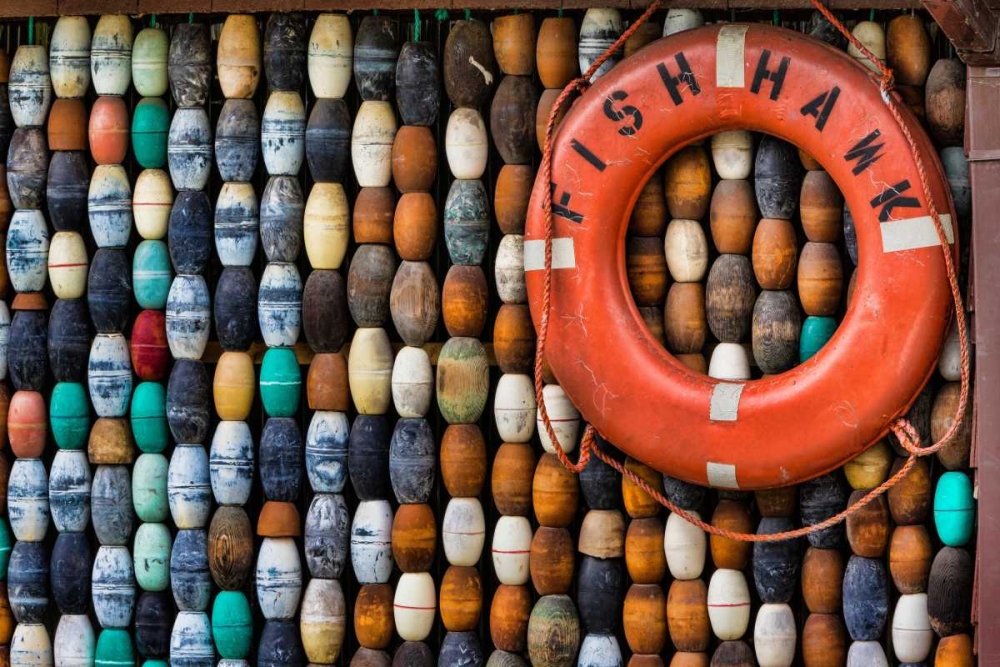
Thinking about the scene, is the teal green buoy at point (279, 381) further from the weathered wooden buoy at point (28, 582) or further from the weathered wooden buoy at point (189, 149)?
the weathered wooden buoy at point (28, 582)

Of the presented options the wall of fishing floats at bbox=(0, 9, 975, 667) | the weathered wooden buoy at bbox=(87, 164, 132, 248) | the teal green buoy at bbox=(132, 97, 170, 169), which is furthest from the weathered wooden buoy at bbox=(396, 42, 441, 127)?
the weathered wooden buoy at bbox=(87, 164, 132, 248)

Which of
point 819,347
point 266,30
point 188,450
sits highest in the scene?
point 266,30

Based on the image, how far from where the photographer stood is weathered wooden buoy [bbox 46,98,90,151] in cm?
336

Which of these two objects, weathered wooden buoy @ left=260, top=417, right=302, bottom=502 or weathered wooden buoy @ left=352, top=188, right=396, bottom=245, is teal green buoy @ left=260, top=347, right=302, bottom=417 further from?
weathered wooden buoy @ left=352, top=188, right=396, bottom=245

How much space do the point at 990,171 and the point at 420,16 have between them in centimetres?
115

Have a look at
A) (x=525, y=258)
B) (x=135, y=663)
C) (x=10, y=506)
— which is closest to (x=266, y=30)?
(x=525, y=258)

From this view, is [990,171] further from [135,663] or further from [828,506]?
[135,663]

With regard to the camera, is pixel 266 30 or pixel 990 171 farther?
pixel 266 30

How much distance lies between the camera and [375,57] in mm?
3238

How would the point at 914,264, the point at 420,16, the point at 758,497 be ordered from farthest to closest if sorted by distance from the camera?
the point at 420,16 < the point at 758,497 < the point at 914,264

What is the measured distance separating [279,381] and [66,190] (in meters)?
0.59

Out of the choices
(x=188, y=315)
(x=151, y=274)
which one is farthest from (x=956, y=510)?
(x=151, y=274)

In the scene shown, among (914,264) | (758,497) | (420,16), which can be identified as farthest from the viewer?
(420,16)

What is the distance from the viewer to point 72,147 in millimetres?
3367
